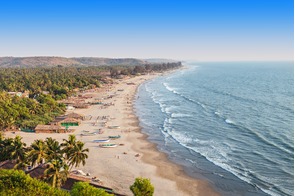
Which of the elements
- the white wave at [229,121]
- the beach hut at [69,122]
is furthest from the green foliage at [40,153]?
the white wave at [229,121]

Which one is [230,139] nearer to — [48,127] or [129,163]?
[129,163]

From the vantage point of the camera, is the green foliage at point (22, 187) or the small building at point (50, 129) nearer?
the green foliage at point (22, 187)

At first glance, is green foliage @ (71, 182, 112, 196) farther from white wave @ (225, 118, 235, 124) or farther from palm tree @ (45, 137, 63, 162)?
white wave @ (225, 118, 235, 124)

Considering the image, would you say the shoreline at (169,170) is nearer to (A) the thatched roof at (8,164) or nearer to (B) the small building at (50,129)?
(B) the small building at (50,129)

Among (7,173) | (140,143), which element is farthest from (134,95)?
(7,173)

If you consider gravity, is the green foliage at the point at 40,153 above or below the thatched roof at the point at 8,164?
above

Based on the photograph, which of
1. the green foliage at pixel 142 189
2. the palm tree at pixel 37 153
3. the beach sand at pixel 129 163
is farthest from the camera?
the beach sand at pixel 129 163

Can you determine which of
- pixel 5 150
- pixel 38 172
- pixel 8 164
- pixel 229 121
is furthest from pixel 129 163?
pixel 229 121

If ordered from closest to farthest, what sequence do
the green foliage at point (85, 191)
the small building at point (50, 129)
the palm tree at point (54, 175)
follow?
1. the green foliage at point (85, 191)
2. the palm tree at point (54, 175)
3. the small building at point (50, 129)
